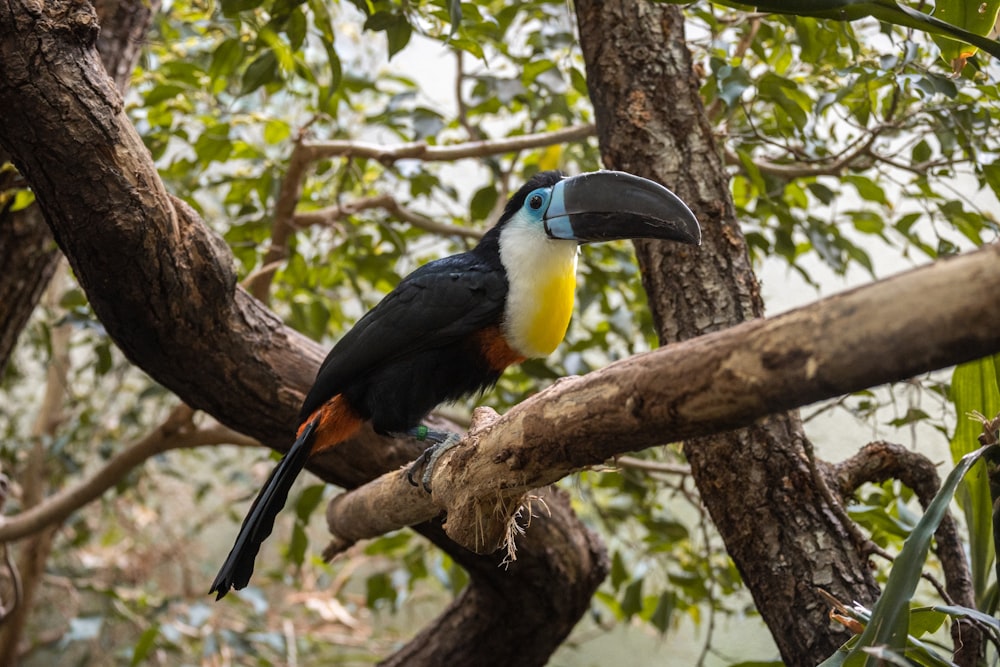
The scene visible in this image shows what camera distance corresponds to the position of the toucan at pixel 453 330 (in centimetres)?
171

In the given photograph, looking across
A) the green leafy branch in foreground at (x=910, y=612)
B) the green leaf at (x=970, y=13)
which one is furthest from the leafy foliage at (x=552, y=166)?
the green leafy branch in foreground at (x=910, y=612)

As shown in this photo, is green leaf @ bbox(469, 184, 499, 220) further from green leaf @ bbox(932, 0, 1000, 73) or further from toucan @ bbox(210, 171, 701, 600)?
green leaf @ bbox(932, 0, 1000, 73)

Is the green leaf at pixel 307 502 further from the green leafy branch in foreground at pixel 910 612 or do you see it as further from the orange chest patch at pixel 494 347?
the green leafy branch in foreground at pixel 910 612

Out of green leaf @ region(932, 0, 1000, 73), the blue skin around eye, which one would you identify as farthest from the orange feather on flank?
green leaf @ region(932, 0, 1000, 73)

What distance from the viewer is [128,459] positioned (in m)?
2.31

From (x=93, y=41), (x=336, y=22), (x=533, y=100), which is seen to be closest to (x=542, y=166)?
(x=533, y=100)

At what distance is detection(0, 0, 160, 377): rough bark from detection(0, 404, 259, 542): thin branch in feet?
1.46

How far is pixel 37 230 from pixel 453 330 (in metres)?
1.20

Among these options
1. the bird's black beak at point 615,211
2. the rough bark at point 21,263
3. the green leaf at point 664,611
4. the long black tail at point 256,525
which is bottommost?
the green leaf at point 664,611

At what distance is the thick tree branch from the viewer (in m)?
0.69

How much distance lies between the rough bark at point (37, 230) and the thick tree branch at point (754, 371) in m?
1.57

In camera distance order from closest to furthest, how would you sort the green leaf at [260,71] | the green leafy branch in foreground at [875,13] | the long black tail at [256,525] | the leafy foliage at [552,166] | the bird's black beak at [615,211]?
the green leafy branch in foreground at [875,13], the bird's black beak at [615,211], the long black tail at [256,525], the leafy foliage at [552,166], the green leaf at [260,71]

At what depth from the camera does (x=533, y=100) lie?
2.38 meters

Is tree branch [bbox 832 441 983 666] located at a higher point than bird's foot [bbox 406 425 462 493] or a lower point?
lower
